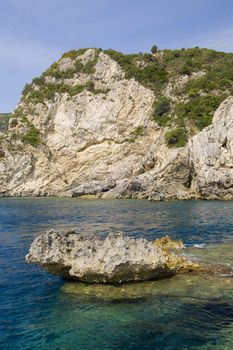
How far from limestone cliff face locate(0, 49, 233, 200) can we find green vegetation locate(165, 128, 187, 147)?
1.33 metres

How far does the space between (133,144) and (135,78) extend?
54.8ft

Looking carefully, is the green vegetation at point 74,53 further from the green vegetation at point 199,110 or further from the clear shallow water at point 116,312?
the clear shallow water at point 116,312

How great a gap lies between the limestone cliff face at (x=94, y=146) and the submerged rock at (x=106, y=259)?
157ft

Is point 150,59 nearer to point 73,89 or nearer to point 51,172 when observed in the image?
point 73,89

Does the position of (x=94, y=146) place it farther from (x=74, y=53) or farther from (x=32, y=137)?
(x=74, y=53)

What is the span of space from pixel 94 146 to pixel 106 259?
220 feet

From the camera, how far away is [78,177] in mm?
79875

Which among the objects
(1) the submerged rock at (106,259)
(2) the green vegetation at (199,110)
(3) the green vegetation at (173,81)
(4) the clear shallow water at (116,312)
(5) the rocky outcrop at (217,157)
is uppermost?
(3) the green vegetation at (173,81)

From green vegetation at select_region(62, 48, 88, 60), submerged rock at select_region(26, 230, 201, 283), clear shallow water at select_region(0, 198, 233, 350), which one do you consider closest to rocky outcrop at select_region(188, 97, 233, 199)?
clear shallow water at select_region(0, 198, 233, 350)

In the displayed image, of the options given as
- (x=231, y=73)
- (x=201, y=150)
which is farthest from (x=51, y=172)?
(x=231, y=73)

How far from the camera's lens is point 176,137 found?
6888 centimetres

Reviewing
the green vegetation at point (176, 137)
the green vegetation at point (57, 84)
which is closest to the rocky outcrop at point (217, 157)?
the green vegetation at point (176, 137)

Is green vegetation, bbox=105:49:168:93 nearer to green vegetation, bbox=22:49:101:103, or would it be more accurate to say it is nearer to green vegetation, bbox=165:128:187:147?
green vegetation, bbox=22:49:101:103

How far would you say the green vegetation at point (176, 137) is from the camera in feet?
223
